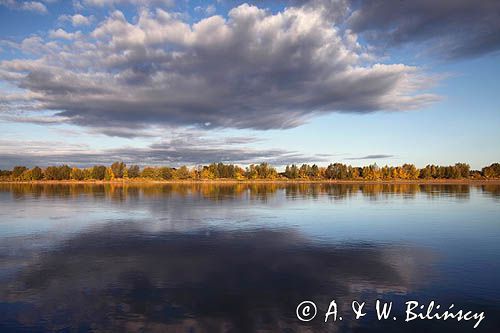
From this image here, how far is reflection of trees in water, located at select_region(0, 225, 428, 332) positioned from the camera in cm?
1594

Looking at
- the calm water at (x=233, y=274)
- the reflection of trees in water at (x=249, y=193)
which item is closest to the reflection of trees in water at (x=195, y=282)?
the calm water at (x=233, y=274)

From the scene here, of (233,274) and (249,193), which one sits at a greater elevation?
(249,193)

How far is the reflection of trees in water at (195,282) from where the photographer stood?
1594cm

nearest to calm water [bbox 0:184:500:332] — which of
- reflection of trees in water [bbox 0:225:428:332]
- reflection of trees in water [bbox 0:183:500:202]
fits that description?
reflection of trees in water [bbox 0:225:428:332]

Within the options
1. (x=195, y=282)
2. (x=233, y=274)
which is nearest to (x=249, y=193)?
(x=233, y=274)

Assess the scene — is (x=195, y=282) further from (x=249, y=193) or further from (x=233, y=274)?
(x=249, y=193)

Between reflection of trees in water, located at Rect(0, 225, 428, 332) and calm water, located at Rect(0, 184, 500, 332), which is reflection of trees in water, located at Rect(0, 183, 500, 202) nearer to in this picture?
calm water, located at Rect(0, 184, 500, 332)

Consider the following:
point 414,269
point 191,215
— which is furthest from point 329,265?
point 191,215

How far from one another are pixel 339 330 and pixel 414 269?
36.5 ft

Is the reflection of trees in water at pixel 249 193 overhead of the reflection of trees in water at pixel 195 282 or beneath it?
overhead

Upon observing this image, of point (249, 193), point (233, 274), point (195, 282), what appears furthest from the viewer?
point (249, 193)

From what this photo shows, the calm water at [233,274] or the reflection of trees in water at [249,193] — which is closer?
the calm water at [233,274]

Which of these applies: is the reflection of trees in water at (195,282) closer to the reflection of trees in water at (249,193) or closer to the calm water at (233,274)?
the calm water at (233,274)

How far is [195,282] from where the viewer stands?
20.9 m
